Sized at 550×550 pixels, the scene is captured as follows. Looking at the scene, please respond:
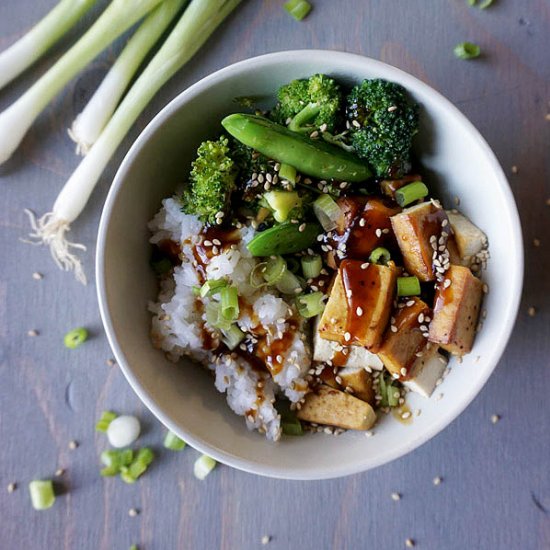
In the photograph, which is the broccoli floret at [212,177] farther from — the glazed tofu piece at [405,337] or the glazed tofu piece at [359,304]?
the glazed tofu piece at [405,337]

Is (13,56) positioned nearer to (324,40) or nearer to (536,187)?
(324,40)

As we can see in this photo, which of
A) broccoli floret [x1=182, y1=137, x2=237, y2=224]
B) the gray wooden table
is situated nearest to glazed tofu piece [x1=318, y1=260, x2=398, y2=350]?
broccoli floret [x1=182, y1=137, x2=237, y2=224]

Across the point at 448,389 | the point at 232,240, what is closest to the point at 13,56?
the point at 232,240

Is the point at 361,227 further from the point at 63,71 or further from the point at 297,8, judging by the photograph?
the point at 63,71

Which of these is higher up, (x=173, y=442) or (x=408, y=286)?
(x=408, y=286)

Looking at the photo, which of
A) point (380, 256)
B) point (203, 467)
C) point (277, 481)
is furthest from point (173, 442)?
point (380, 256)

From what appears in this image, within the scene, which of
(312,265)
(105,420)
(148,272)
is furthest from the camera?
(105,420)
